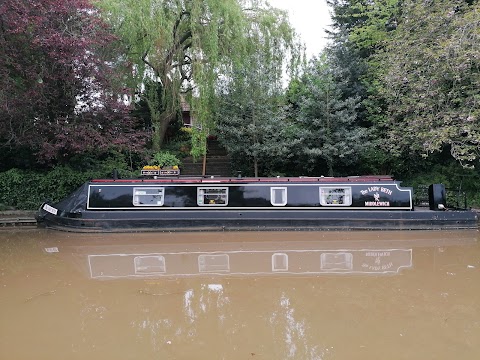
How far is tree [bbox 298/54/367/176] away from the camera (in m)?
12.3

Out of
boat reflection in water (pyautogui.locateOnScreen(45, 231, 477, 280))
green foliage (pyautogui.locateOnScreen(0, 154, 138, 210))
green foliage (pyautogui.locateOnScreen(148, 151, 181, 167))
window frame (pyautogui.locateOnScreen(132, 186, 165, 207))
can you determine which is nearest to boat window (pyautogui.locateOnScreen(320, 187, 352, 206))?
boat reflection in water (pyautogui.locateOnScreen(45, 231, 477, 280))

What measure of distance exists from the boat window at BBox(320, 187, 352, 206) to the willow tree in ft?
15.3

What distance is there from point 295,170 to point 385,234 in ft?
16.6

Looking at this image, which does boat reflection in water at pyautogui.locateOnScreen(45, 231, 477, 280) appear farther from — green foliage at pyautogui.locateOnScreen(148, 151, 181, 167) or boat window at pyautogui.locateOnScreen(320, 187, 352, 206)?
green foliage at pyautogui.locateOnScreen(148, 151, 181, 167)

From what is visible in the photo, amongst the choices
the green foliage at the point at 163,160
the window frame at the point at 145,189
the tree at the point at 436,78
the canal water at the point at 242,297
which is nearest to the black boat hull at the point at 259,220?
the window frame at the point at 145,189

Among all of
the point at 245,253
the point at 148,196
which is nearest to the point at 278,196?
the point at 245,253

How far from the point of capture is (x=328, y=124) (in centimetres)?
1265

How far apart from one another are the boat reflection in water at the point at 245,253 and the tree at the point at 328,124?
3809 mm

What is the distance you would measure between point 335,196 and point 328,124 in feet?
11.8

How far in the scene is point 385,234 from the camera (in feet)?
30.4

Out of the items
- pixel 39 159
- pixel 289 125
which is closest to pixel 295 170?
pixel 289 125

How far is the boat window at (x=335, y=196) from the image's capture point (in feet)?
32.3

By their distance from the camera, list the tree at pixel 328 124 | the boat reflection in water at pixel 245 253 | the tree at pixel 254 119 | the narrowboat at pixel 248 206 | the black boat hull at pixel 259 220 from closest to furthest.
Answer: the boat reflection in water at pixel 245 253
the black boat hull at pixel 259 220
the narrowboat at pixel 248 206
the tree at pixel 328 124
the tree at pixel 254 119

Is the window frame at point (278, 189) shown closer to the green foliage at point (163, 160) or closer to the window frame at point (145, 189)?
the window frame at point (145, 189)
